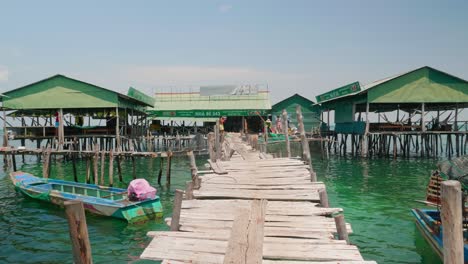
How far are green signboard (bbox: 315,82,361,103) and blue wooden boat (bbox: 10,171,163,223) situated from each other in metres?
20.5

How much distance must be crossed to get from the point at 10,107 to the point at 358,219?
2594 cm

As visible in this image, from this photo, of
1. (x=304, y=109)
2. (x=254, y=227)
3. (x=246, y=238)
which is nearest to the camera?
(x=246, y=238)

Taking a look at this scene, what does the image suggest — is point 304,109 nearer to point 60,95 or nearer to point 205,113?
point 205,113

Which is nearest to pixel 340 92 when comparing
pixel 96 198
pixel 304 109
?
pixel 304 109

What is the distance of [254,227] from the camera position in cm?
509

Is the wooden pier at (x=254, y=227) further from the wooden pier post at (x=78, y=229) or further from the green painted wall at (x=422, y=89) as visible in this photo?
the green painted wall at (x=422, y=89)

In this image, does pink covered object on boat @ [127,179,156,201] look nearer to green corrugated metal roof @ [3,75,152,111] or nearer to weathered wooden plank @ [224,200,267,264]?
weathered wooden plank @ [224,200,267,264]

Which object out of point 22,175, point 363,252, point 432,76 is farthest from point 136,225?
point 432,76

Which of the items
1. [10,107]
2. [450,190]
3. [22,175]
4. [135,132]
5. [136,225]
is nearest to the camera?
[450,190]

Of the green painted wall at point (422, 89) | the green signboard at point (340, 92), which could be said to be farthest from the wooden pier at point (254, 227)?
the green painted wall at point (422, 89)

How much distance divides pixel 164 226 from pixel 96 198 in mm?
3060

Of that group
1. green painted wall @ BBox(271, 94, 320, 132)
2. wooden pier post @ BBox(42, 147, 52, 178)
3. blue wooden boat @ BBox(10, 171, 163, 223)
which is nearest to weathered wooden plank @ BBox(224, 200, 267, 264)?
blue wooden boat @ BBox(10, 171, 163, 223)

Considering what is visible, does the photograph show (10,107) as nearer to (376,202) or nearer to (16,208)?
(16,208)

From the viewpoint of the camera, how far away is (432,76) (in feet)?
96.8
